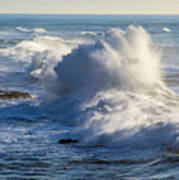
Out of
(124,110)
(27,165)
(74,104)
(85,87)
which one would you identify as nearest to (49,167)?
(27,165)

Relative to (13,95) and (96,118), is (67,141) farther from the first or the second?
(13,95)

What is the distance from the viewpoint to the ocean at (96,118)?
985cm

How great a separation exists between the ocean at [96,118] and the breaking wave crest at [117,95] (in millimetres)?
24

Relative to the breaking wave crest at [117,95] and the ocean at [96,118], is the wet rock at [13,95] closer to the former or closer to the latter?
the ocean at [96,118]

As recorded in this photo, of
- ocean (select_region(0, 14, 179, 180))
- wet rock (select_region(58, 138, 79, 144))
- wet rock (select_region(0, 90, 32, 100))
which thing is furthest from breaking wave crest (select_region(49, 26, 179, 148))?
wet rock (select_region(0, 90, 32, 100))

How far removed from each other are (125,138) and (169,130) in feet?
3.19

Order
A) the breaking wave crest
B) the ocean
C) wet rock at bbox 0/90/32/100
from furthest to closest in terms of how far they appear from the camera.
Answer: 1. wet rock at bbox 0/90/32/100
2. the breaking wave crest
3. the ocean

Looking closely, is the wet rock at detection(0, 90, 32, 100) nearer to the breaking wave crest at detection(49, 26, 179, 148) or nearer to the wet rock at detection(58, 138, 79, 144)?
the breaking wave crest at detection(49, 26, 179, 148)

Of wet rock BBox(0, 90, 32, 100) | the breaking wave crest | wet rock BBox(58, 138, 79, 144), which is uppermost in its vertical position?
the breaking wave crest

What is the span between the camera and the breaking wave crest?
1199 cm

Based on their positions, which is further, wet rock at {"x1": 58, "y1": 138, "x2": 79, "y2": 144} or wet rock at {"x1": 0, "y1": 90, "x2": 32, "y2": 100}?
wet rock at {"x1": 0, "y1": 90, "x2": 32, "y2": 100}

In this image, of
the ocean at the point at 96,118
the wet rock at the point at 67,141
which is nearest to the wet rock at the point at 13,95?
the ocean at the point at 96,118

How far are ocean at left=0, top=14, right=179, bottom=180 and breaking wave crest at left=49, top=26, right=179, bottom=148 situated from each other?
0.02m

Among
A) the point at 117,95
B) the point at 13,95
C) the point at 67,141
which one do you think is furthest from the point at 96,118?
the point at 13,95
